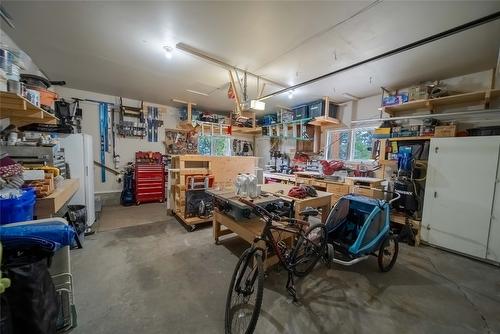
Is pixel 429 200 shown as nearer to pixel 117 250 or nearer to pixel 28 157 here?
pixel 117 250

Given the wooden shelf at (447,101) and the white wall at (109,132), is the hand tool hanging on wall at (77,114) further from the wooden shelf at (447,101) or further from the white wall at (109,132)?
the wooden shelf at (447,101)

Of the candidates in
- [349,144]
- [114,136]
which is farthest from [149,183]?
[349,144]

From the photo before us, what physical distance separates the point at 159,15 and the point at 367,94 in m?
4.18

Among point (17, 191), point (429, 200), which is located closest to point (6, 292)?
point (17, 191)

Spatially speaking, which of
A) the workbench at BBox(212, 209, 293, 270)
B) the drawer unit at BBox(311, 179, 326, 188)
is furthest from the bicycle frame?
the drawer unit at BBox(311, 179, 326, 188)

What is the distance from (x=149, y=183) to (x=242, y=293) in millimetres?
4642

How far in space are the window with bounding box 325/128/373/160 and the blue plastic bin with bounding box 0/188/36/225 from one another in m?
5.42

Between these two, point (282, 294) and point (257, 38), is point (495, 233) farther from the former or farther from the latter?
point (257, 38)

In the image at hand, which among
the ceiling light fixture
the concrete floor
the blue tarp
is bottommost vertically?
the concrete floor

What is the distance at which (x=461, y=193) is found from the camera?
299 centimetres

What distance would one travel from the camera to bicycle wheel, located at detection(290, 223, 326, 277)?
2.08 m

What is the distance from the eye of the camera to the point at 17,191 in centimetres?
165

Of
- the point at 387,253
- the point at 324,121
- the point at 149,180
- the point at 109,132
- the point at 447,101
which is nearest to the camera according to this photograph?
the point at 387,253

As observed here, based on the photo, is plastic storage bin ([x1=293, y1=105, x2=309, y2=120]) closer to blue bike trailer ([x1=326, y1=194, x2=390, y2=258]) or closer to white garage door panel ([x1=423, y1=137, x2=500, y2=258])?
white garage door panel ([x1=423, y1=137, x2=500, y2=258])
